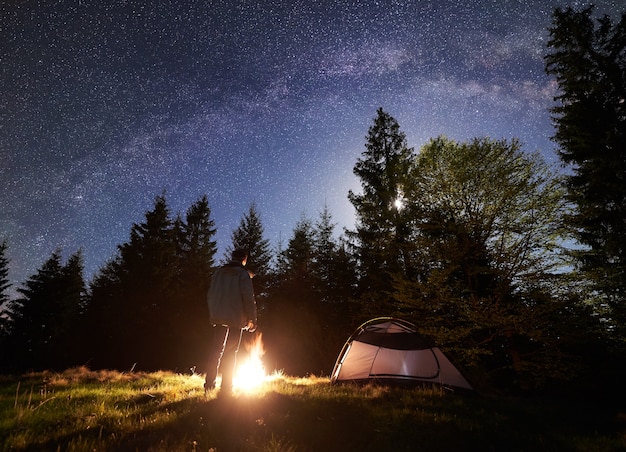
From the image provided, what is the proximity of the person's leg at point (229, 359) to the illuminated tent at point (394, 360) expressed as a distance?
4.81 metres

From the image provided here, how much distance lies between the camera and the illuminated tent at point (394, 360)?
873cm

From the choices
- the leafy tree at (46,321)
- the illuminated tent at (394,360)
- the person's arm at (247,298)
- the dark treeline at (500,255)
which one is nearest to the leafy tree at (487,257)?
the dark treeline at (500,255)

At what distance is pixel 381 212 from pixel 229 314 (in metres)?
14.7

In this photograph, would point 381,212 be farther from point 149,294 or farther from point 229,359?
point 149,294

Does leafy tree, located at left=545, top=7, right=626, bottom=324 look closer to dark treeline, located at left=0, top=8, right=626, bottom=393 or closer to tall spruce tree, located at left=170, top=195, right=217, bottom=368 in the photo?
dark treeline, located at left=0, top=8, right=626, bottom=393

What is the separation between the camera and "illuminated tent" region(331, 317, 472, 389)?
8.73m

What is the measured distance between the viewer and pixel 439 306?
42.7 feet

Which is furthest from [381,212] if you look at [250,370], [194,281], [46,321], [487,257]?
[46,321]

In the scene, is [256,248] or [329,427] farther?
[256,248]

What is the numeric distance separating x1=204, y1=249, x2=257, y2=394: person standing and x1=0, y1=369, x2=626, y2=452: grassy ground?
18.8 inches

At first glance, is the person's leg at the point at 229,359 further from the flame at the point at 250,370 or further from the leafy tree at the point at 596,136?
the leafy tree at the point at 596,136

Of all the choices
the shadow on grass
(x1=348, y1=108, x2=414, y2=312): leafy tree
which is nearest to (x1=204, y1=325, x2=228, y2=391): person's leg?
the shadow on grass

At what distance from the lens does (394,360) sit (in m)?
9.25

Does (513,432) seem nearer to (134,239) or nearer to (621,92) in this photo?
(621,92)
